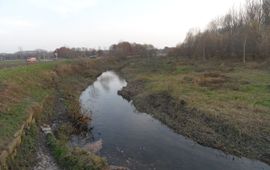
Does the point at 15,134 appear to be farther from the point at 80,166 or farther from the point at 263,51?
the point at 263,51

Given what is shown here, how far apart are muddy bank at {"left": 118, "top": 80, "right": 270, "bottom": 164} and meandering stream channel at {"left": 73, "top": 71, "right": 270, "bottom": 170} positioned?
50cm

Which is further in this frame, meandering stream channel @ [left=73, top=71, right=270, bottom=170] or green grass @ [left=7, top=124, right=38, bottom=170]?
meandering stream channel @ [left=73, top=71, right=270, bottom=170]

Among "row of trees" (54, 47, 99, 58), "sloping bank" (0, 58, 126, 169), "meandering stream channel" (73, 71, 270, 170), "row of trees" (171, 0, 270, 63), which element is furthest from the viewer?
"row of trees" (54, 47, 99, 58)

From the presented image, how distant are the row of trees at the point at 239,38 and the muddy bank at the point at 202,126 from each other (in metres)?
33.2

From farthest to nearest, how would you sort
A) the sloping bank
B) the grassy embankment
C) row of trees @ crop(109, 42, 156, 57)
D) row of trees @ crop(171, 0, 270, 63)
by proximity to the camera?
1. row of trees @ crop(109, 42, 156, 57)
2. row of trees @ crop(171, 0, 270, 63)
3. the grassy embankment
4. the sloping bank

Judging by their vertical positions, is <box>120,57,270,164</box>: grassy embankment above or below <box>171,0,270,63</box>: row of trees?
below

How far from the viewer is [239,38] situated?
60.6 meters

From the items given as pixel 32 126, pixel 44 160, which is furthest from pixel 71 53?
pixel 44 160

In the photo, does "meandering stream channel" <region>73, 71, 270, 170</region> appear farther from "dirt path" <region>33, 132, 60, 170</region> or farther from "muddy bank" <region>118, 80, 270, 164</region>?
"dirt path" <region>33, 132, 60, 170</region>

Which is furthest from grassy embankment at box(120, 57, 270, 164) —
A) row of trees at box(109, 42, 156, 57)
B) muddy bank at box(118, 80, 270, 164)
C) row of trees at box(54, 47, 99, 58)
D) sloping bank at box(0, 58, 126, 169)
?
row of trees at box(54, 47, 99, 58)

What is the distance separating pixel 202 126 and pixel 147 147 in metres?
4.23

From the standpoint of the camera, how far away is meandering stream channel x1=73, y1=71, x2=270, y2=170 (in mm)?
14531

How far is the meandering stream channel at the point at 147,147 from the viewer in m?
14.5

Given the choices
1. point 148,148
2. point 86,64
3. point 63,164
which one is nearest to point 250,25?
point 86,64
